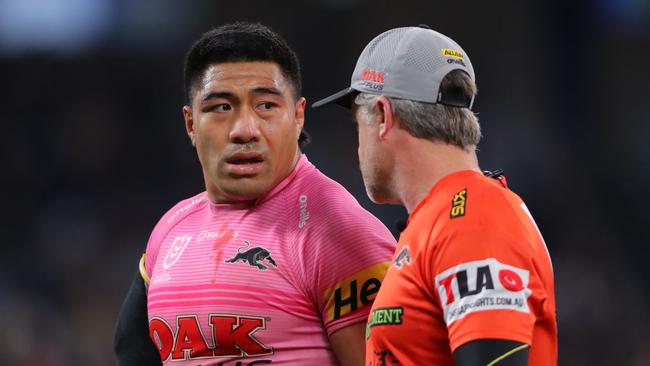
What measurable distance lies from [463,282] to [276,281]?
0.83 metres

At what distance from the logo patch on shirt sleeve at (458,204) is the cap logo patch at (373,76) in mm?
401

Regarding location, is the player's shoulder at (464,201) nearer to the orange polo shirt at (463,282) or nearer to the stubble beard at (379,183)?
the orange polo shirt at (463,282)

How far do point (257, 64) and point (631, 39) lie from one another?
393 inches

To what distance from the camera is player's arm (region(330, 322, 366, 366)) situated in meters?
2.93

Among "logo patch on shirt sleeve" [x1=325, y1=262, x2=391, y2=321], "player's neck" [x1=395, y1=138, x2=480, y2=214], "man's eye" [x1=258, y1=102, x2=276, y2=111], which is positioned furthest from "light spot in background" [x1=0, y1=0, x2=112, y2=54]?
"player's neck" [x1=395, y1=138, x2=480, y2=214]

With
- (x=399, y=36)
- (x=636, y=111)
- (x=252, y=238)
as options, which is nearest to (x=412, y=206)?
(x=399, y=36)

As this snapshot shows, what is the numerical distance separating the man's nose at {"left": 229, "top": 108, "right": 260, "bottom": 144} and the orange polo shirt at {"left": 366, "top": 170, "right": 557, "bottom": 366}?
73 centimetres

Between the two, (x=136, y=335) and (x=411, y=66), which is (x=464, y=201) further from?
(x=136, y=335)

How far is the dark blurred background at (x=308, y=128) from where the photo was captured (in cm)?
941

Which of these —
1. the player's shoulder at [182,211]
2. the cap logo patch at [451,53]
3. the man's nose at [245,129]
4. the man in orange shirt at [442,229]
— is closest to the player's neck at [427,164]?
the man in orange shirt at [442,229]

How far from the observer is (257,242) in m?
3.12

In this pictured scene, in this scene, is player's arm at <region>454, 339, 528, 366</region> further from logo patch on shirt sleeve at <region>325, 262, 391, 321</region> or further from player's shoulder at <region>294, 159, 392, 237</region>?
player's shoulder at <region>294, 159, 392, 237</region>

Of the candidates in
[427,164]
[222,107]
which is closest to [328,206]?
[222,107]

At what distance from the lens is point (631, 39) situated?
12.3m
